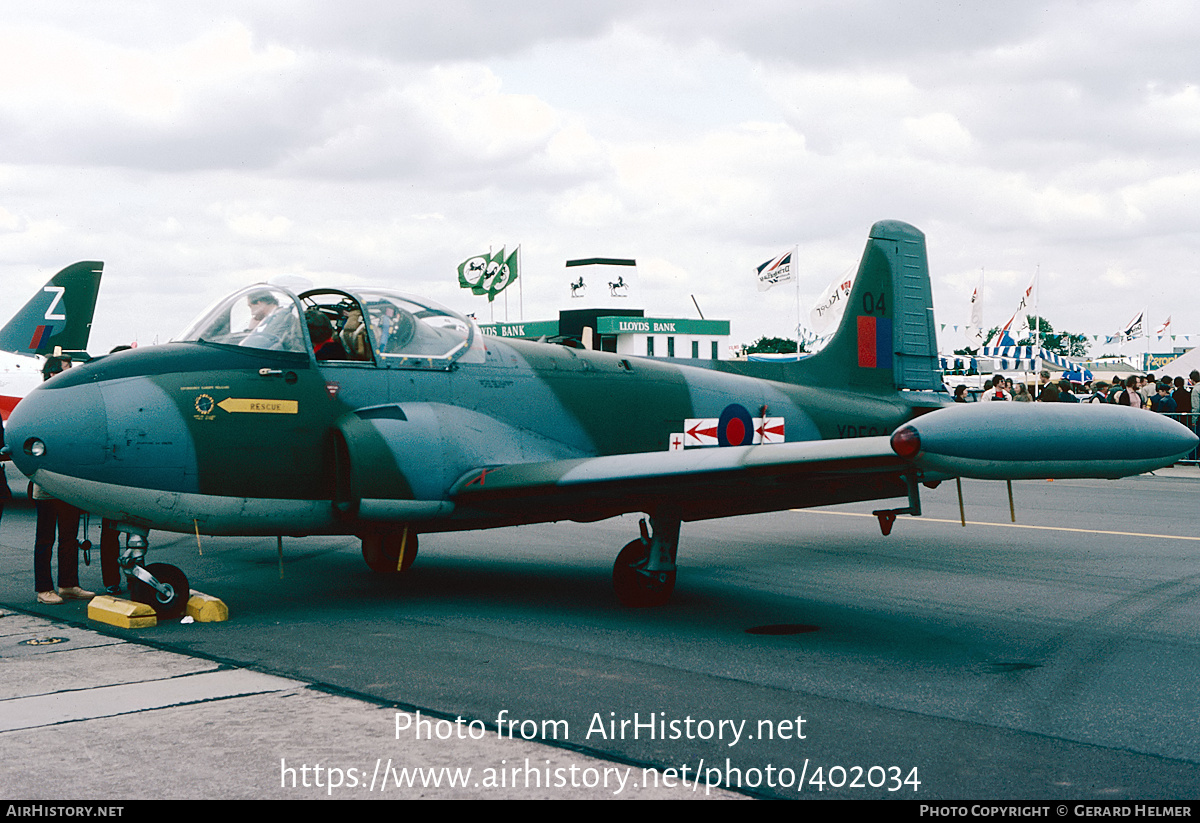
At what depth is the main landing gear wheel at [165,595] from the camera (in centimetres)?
820

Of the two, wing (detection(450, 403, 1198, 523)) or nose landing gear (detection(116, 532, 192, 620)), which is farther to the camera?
nose landing gear (detection(116, 532, 192, 620))

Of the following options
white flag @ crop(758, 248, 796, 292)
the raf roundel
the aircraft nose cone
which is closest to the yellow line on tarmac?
the raf roundel

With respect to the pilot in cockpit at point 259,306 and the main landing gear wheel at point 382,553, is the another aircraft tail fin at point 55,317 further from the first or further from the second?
the pilot in cockpit at point 259,306

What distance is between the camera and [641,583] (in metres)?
8.88

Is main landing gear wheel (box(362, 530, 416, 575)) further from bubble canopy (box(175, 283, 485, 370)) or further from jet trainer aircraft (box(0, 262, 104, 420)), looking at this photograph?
jet trainer aircraft (box(0, 262, 104, 420))

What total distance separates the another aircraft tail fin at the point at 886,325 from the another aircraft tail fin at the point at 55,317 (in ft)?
67.4

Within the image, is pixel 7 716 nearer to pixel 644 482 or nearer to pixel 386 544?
pixel 644 482

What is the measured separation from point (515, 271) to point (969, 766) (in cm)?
5070

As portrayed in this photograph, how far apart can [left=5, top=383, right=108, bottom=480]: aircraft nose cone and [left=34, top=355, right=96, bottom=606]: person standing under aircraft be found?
58.9 inches

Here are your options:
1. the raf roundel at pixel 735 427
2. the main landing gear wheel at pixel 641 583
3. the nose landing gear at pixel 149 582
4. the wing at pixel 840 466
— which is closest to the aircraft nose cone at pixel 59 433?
the nose landing gear at pixel 149 582

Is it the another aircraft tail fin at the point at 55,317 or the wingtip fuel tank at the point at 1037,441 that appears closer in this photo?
the wingtip fuel tank at the point at 1037,441

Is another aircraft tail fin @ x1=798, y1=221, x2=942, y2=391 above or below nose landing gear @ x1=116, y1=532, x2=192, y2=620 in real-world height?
above

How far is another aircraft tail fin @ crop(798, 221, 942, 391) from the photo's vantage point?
12.5 metres

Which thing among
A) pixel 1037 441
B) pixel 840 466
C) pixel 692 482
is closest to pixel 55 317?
pixel 692 482
